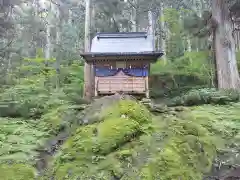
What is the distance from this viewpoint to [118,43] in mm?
14641

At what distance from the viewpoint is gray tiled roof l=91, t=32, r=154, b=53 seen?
13.8 metres

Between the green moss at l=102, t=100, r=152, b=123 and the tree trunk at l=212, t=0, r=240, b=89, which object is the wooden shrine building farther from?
the green moss at l=102, t=100, r=152, b=123

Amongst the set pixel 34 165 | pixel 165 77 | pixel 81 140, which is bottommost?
pixel 34 165

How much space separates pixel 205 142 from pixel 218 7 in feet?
32.5

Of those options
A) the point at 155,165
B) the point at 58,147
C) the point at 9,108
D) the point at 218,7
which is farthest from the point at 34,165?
the point at 218,7

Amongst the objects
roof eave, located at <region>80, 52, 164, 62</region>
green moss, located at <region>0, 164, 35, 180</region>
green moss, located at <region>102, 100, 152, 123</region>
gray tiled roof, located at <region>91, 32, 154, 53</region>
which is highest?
gray tiled roof, located at <region>91, 32, 154, 53</region>

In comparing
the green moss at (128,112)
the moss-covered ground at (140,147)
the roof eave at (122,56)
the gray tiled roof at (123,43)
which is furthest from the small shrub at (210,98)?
the green moss at (128,112)

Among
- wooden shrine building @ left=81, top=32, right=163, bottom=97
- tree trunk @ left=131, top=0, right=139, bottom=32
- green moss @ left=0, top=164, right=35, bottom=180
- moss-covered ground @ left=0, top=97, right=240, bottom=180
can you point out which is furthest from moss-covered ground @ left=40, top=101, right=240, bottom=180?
tree trunk @ left=131, top=0, right=139, bottom=32

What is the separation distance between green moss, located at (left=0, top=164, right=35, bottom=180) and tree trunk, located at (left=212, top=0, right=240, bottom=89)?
11.0 metres

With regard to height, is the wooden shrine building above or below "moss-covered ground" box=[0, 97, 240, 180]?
above

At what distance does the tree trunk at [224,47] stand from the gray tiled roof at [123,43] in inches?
128

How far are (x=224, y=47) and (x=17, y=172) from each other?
38.4 ft

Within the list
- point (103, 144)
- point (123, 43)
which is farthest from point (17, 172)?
point (123, 43)

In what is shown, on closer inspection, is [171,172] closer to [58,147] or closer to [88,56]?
[58,147]
